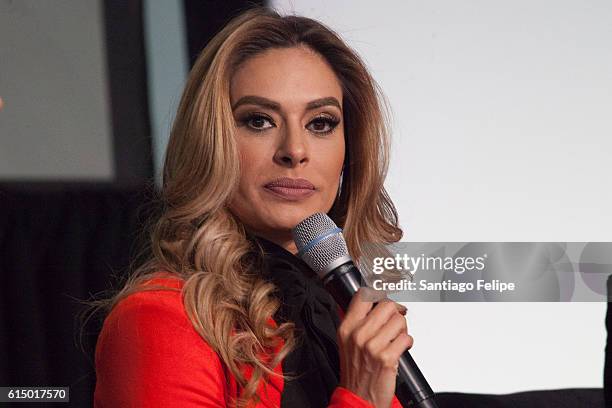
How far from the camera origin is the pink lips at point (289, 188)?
4.74 feet

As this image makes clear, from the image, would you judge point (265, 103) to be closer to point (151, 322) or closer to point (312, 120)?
point (312, 120)

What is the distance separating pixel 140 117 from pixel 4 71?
0.37 meters

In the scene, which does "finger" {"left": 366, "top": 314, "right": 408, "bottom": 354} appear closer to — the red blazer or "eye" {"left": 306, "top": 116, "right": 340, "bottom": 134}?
the red blazer

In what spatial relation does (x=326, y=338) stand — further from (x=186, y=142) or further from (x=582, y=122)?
(x=582, y=122)

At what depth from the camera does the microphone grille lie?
1.19 meters

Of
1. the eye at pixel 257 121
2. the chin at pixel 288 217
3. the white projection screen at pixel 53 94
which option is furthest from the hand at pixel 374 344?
the white projection screen at pixel 53 94

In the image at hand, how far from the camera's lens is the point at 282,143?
4.79 ft

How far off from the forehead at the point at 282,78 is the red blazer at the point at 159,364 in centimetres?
42

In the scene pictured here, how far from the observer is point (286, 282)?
1448 mm

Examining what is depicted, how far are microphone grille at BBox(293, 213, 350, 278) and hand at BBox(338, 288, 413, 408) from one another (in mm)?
68

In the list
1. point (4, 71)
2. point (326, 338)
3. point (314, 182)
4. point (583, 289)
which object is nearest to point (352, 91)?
point (314, 182)

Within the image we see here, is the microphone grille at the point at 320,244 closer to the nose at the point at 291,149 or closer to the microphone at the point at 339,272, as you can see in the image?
the microphone at the point at 339,272

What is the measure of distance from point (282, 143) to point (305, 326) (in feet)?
1.06

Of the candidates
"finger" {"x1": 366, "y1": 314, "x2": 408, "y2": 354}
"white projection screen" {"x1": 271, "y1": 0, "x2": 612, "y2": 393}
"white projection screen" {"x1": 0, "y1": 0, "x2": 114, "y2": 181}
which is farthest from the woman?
"white projection screen" {"x1": 0, "y1": 0, "x2": 114, "y2": 181}
